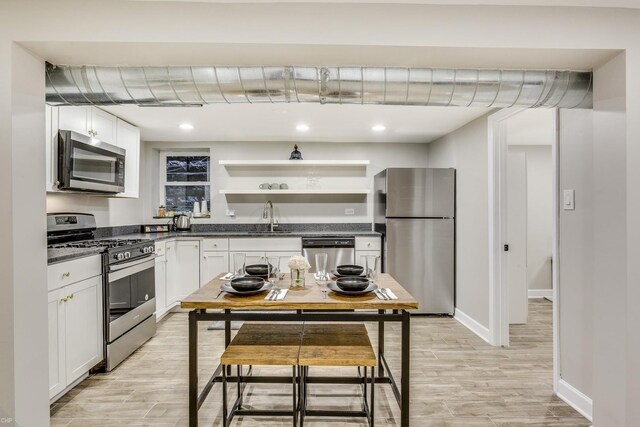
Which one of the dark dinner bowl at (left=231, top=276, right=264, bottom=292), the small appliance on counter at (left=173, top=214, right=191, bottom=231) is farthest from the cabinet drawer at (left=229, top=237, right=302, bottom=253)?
the dark dinner bowl at (left=231, top=276, right=264, bottom=292)

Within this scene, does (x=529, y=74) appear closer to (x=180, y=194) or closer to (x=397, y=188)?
(x=397, y=188)

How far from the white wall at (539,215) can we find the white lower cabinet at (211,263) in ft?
14.5

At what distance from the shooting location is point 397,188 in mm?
3938

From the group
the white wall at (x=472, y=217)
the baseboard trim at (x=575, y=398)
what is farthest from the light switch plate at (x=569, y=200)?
the baseboard trim at (x=575, y=398)

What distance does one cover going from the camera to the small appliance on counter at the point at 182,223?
15.2 ft

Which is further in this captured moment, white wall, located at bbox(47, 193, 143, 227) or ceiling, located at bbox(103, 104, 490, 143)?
ceiling, located at bbox(103, 104, 490, 143)

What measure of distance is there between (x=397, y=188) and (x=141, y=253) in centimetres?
284

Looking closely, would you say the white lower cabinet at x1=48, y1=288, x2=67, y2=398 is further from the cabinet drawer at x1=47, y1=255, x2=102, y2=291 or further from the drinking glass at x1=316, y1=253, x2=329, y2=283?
the drinking glass at x1=316, y1=253, x2=329, y2=283

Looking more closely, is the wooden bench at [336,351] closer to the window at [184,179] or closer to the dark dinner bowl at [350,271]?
the dark dinner bowl at [350,271]

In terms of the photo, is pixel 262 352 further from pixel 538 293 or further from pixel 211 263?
pixel 538 293

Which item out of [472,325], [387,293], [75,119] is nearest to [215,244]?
[75,119]

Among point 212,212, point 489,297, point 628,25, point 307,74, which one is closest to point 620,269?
point 628,25

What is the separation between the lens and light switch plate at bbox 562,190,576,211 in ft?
7.09

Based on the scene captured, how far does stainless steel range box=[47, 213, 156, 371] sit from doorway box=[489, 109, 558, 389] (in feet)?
11.0
